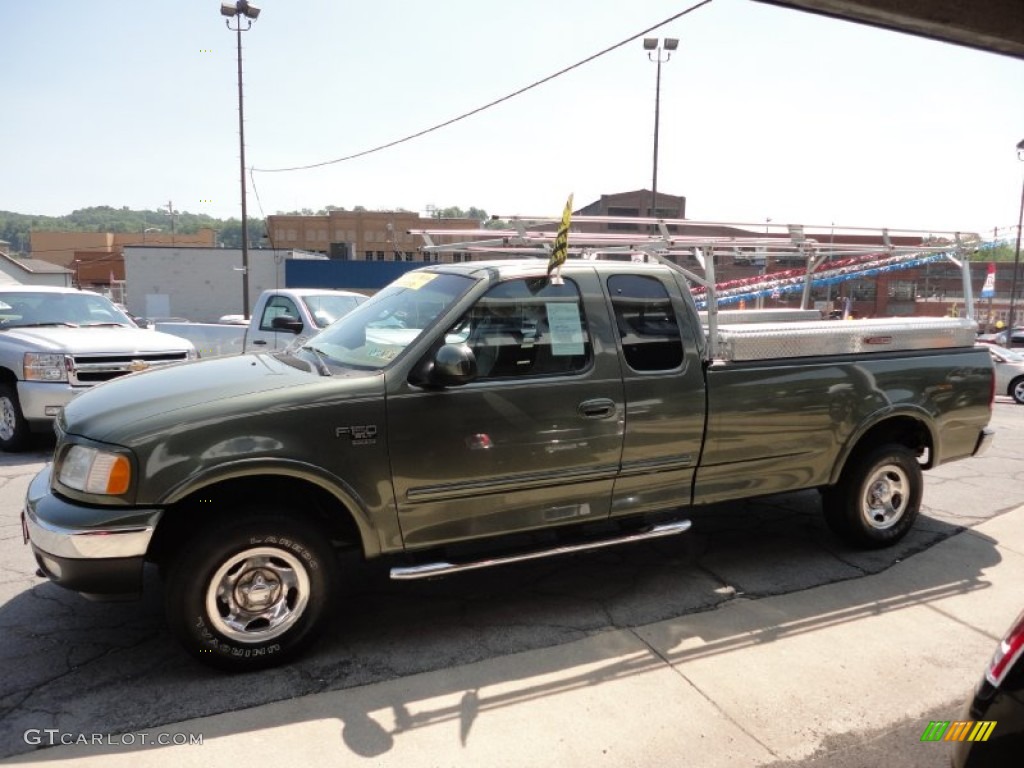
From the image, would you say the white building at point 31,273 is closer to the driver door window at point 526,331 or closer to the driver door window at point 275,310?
the driver door window at point 275,310

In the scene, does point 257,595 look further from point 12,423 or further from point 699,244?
point 12,423

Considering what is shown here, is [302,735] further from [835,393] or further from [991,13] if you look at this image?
[991,13]

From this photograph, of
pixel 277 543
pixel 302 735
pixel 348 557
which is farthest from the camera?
pixel 348 557

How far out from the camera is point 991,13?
5176 millimetres

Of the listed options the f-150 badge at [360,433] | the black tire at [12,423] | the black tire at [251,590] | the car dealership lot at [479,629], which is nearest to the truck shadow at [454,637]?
the car dealership lot at [479,629]

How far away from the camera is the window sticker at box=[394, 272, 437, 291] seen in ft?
13.8

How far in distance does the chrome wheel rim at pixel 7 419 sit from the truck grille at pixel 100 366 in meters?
0.81

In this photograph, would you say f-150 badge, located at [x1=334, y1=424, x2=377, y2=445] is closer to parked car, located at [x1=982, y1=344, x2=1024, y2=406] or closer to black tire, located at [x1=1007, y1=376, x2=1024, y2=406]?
parked car, located at [x1=982, y1=344, x2=1024, y2=406]

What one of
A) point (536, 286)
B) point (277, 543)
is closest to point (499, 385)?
point (536, 286)

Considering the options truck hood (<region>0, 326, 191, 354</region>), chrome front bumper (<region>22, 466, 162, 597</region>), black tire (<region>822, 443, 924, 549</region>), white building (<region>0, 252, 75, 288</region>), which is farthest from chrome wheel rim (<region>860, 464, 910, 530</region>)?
white building (<region>0, 252, 75, 288</region>)

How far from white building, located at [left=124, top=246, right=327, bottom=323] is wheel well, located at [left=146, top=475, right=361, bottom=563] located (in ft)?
127

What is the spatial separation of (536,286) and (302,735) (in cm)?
240

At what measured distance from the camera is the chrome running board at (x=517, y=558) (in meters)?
3.48

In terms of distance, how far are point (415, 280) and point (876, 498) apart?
3460 mm
